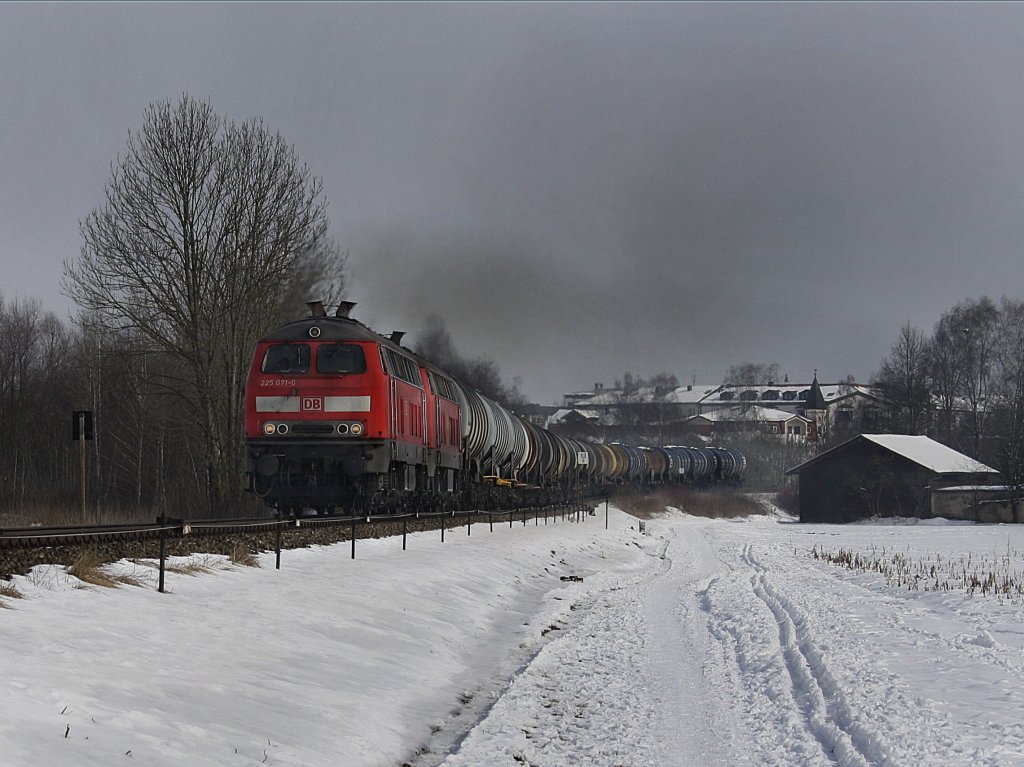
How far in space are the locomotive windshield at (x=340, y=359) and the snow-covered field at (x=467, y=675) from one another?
16.8ft

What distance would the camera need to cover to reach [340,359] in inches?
876

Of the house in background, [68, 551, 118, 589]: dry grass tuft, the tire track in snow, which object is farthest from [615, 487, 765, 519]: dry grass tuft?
the house in background

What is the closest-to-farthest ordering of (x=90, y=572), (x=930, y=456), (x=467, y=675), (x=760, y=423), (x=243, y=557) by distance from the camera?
1. (x=90, y=572)
2. (x=467, y=675)
3. (x=243, y=557)
4. (x=930, y=456)
5. (x=760, y=423)

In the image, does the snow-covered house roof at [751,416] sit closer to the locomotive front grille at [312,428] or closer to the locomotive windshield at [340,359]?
the locomotive windshield at [340,359]

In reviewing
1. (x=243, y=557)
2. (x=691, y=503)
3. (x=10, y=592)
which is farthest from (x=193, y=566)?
(x=691, y=503)

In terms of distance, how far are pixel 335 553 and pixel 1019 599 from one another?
462 inches

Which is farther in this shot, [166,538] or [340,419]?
[340,419]

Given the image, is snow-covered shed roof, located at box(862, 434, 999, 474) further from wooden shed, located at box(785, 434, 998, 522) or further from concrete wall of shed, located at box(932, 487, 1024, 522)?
concrete wall of shed, located at box(932, 487, 1024, 522)

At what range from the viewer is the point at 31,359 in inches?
2608

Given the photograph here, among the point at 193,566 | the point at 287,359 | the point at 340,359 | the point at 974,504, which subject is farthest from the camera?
the point at 974,504

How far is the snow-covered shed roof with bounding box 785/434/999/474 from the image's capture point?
6500cm

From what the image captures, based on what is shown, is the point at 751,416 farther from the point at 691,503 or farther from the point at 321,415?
the point at 321,415

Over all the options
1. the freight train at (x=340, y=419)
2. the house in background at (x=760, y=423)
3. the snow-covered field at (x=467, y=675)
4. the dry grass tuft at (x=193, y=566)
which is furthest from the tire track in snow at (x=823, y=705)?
the house in background at (x=760, y=423)

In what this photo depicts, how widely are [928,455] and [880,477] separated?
4066mm
